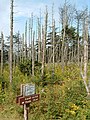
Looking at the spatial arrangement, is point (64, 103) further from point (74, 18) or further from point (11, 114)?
point (74, 18)

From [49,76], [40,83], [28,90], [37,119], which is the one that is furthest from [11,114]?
[49,76]

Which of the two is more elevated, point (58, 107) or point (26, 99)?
point (26, 99)

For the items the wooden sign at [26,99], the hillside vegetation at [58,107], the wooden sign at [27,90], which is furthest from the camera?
the hillside vegetation at [58,107]

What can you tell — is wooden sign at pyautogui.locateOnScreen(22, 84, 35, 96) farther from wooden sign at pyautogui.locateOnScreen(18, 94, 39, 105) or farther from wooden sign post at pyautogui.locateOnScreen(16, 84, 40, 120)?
wooden sign at pyautogui.locateOnScreen(18, 94, 39, 105)

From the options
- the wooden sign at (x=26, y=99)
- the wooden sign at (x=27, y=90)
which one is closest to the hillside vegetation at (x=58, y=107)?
the wooden sign at (x=26, y=99)

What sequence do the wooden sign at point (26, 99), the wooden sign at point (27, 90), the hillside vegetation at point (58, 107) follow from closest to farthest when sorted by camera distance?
the wooden sign at point (26, 99) < the wooden sign at point (27, 90) < the hillside vegetation at point (58, 107)

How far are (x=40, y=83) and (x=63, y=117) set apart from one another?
27.2 ft

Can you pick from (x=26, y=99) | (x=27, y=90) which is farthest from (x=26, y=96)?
(x=27, y=90)

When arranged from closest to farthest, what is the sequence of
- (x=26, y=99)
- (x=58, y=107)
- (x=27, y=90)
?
(x=26, y=99)
(x=27, y=90)
(x=58, y=107)

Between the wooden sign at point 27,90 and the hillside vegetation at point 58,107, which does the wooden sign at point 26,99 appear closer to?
the wooden sign at point 27,90

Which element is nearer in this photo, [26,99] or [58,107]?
[26,99]

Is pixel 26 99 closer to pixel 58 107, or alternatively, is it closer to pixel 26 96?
pixel 26 96

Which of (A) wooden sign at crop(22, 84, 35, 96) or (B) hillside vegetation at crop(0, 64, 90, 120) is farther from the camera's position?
(B) hillside vegetation at crop(0, 64, 90, 120)

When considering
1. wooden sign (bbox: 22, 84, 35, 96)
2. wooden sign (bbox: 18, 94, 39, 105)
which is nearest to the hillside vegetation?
wooden sign (bbox: 18, 94, 39, 105)
